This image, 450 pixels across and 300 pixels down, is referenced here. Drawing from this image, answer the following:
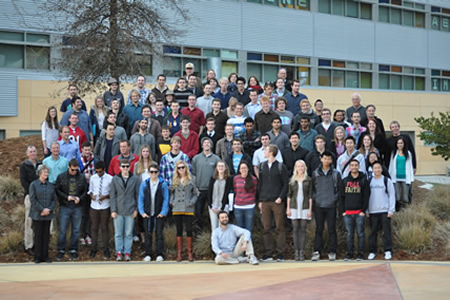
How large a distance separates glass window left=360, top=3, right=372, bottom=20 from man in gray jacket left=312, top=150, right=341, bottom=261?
2623 centimetres

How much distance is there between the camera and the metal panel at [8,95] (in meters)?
25.1

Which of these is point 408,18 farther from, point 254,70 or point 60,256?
point 60,256

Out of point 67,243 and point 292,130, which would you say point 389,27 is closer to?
point 292,130

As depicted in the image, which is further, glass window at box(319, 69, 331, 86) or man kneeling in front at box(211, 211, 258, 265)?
glass window at box(319, 69, 331, 86)

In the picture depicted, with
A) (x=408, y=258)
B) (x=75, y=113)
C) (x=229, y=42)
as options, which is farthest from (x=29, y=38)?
(x=408, y=258)

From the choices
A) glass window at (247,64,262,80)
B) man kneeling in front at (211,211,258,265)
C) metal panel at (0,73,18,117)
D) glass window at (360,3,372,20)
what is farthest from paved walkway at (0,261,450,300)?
glass window at (360,3,372,20)

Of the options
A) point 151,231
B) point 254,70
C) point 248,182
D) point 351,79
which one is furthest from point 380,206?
point 351,79

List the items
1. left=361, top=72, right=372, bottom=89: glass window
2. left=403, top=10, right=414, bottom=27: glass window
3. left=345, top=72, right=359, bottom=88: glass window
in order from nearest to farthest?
left=345, top=72, right=359, bottom=88: glass window → left=361, top=72, right=372, bottom=89: glass window → left=403, top=10, right=414, bottom=27: glass window

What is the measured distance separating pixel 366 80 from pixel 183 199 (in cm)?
2629

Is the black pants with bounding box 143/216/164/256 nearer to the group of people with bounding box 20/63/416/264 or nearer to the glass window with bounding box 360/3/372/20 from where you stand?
the group of people with bounding box 20/63/416/264

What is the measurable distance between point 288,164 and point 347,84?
23.5 m

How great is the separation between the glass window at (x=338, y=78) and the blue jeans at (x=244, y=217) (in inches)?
935

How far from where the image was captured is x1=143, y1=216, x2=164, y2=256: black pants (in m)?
13.3

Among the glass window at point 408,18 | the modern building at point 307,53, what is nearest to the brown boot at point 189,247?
the modern building at point 307,53
